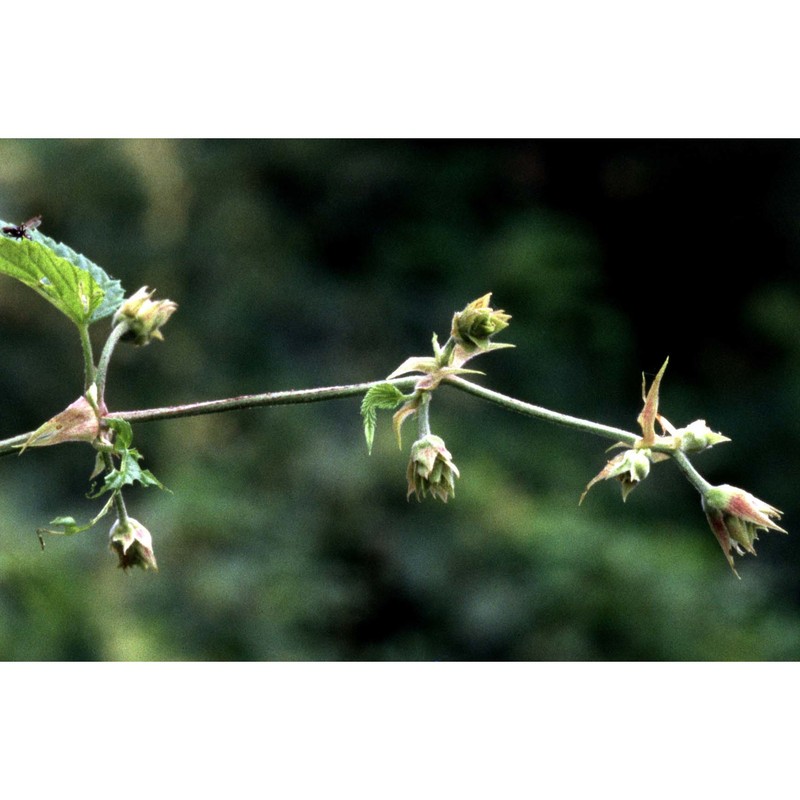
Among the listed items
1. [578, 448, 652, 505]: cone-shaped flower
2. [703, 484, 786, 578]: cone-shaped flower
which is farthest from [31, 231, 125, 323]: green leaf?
[703, 484, 786, 578]: cone-shaped flower

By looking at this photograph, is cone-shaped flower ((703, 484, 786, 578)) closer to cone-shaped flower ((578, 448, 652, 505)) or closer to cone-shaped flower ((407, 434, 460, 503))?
cone-shaped flower ((578, 448, 652, 505))

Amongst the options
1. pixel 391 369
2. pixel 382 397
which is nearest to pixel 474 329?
pixel 382 397

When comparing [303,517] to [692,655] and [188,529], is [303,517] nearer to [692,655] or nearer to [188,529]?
[188,529]

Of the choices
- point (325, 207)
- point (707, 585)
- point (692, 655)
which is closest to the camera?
point (692, 655)

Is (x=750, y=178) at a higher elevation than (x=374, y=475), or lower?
higher

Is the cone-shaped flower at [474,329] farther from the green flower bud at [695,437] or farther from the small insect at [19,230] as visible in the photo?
the small insect at [19,230]
